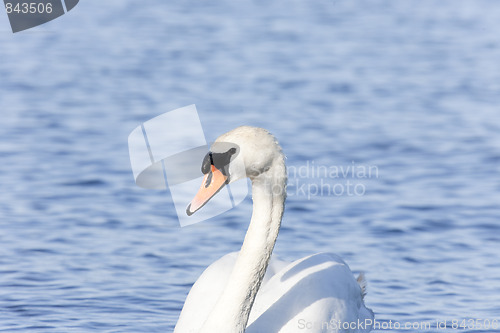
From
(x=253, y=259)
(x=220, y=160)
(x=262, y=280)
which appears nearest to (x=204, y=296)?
(x=262, y=280)

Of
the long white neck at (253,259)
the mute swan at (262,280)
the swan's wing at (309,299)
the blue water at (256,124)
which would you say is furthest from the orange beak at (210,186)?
the blue water at (256,124)

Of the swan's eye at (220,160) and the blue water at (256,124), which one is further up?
the swan's eye at (220,160)

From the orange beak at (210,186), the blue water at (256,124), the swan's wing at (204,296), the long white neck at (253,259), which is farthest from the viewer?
the blue water at (256,124)

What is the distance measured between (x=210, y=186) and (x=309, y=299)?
1.11m

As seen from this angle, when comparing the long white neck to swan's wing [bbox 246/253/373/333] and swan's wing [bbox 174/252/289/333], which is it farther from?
swan's wing [bbox 174/252/289/333]

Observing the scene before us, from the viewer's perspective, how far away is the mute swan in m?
5.24

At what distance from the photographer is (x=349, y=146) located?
37.2 ft

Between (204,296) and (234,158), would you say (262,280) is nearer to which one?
(204,296)

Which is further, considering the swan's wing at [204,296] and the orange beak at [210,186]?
the swan's wing at [204,296]

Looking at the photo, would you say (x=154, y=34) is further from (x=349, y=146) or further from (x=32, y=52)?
(x=349, y=146)

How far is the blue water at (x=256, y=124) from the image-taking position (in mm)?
7797

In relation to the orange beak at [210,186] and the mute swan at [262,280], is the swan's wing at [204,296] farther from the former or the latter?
the orange beak at [210,186]

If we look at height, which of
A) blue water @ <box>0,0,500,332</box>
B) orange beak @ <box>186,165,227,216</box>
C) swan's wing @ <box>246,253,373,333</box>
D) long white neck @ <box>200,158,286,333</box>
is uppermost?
orange beak @ <box>186,165,227,216</box>

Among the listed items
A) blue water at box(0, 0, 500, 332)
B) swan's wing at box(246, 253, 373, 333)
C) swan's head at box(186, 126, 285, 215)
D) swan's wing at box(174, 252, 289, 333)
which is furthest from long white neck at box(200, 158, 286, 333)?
blue water at box(0, 0, 500, 332)
